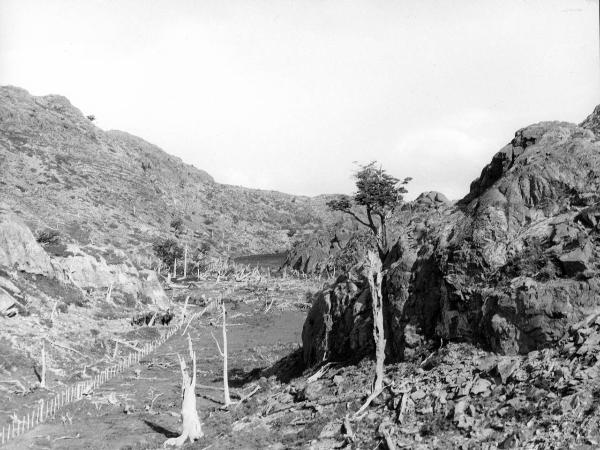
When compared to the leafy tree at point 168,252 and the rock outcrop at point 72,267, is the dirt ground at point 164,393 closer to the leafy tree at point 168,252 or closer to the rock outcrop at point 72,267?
the rock outcrop at point 72,267

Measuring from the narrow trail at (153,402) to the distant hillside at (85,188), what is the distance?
39.0 metres

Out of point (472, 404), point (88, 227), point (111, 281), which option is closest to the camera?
point (472, 404)

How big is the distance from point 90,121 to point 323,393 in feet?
627

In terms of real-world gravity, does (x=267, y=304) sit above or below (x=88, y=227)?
below

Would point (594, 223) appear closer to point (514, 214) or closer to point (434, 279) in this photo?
point (514, 214)

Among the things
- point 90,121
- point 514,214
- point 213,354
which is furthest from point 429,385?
point 90,121

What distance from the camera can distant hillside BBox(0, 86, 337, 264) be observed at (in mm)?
109250

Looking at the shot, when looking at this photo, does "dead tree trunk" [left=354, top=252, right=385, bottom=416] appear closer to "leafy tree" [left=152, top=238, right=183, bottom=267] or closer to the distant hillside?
the distant hillside

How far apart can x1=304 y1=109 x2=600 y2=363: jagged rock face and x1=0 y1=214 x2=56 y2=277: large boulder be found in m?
36.1

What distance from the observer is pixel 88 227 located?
355 feet

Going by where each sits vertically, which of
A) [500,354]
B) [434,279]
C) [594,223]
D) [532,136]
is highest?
[532,136]

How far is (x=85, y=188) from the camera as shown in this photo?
132 metres

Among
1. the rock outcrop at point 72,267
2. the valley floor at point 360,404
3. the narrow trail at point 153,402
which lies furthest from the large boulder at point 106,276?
the valley floor at point 360,404

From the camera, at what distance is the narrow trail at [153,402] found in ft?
88.3
